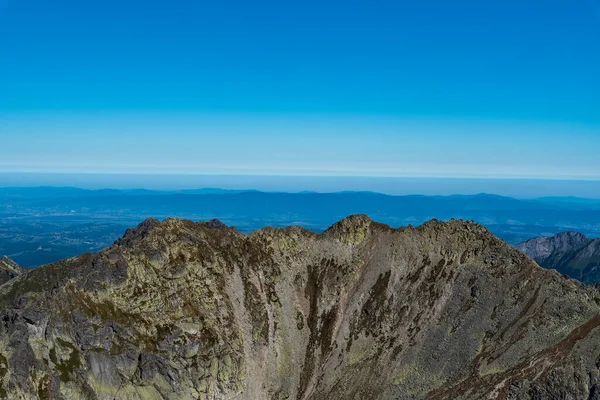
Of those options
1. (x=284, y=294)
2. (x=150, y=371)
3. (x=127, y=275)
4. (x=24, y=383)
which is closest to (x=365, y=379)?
(x=284, y=294)

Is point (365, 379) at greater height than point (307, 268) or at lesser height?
lesser

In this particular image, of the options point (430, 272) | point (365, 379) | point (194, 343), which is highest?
point (430, 272)

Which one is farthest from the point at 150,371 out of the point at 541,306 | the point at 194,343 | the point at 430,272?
the point at 541,306

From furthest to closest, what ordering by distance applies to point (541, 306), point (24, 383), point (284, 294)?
point (284, 294)
point (541, 306)
point (24, 383)

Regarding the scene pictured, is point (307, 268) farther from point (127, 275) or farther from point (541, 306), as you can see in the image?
point (541, 306)

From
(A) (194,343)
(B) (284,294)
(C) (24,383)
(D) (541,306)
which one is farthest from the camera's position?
(B) (284,294)

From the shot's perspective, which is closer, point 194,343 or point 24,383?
point 24,383

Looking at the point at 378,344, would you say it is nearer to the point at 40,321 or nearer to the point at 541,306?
the point at 541,306
